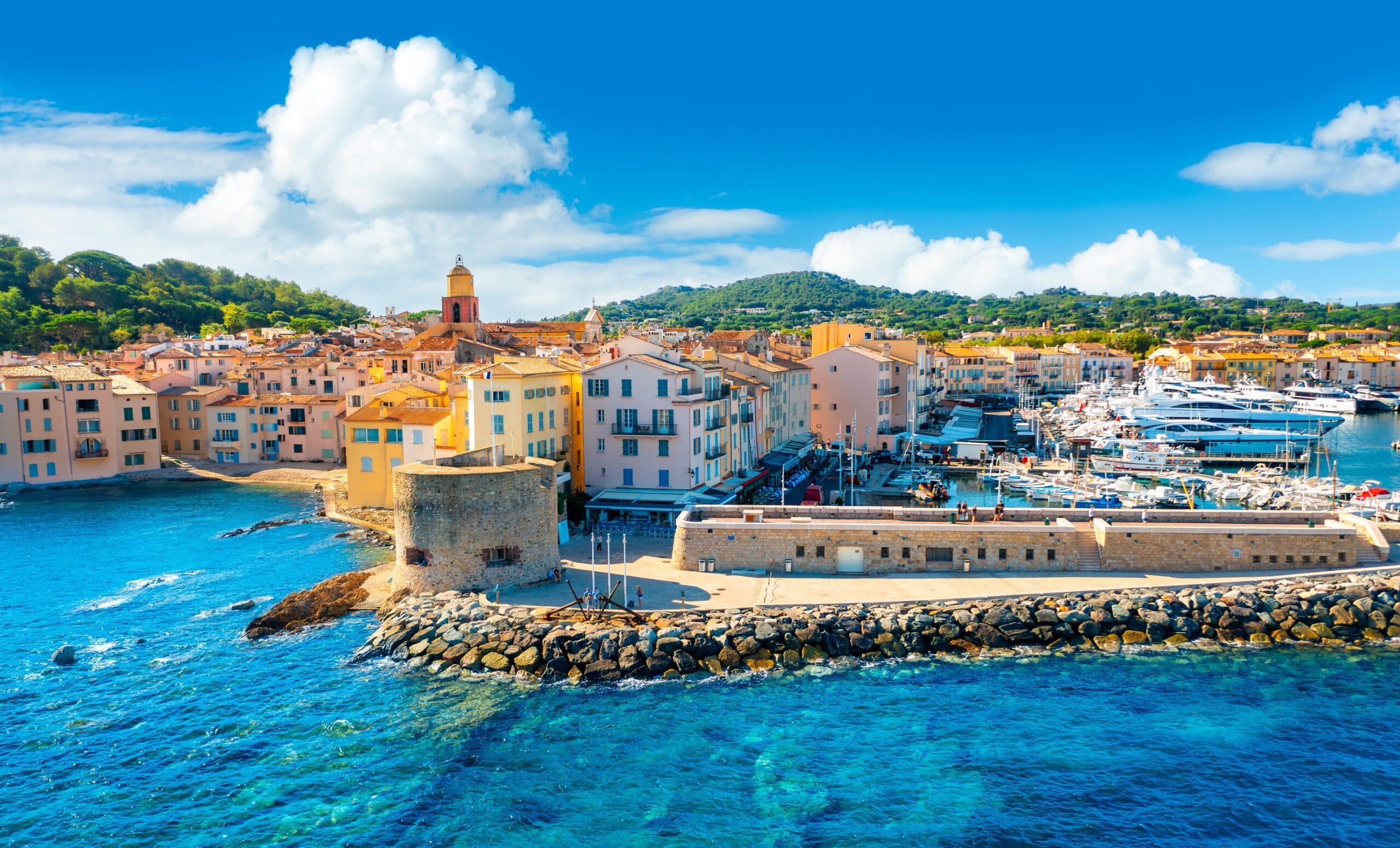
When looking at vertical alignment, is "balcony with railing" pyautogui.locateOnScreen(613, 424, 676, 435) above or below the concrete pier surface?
above

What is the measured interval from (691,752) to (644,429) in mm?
23527

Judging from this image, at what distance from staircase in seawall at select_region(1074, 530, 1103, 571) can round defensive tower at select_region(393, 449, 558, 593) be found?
21.1 m

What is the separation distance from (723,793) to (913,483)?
42626 millimetres

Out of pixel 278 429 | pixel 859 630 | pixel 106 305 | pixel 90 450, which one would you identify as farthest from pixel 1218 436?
pixel 106 305

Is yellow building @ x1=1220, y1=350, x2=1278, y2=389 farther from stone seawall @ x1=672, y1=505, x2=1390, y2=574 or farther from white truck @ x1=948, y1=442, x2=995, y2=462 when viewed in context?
stone seawall @ x1=672, y1=505, x2=1390, y2=574

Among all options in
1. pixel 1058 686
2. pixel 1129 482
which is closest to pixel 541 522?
pixel 1058 686

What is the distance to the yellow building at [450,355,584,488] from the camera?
42.4 meters

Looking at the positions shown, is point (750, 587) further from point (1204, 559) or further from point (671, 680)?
point (1204, 559)

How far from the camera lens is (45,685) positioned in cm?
2809

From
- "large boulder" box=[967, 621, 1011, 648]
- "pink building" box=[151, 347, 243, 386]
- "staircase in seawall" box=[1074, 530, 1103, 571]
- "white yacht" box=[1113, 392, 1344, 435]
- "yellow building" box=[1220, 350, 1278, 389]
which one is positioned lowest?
"large boulder" box=[967, 621, 1011, 648]

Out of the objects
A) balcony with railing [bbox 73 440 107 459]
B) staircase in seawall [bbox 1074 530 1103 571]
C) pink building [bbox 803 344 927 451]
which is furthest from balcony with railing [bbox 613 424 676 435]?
balcony with railing [bbox 73 440 107 459]

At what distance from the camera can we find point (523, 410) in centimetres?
4341

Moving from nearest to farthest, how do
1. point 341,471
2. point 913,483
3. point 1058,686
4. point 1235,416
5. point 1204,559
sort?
point 1058,686
point 1204,559
point 913,483
point 341,471
point 1235,416

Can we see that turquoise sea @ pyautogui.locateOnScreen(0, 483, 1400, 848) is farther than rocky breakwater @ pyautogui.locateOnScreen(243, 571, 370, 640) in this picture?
No
